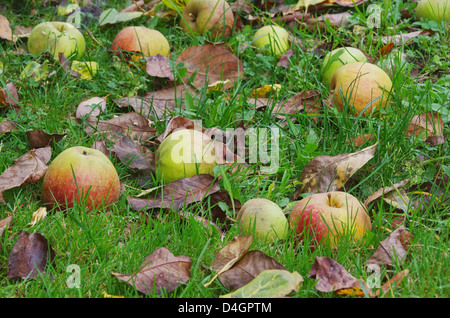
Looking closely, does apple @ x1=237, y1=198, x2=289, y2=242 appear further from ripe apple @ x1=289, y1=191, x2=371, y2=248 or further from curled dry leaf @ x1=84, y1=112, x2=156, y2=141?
curled dry leaf @ x1=84, y1=112, x2=156, y2=141

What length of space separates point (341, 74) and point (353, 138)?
0.50 metres

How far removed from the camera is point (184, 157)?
291 centimetres

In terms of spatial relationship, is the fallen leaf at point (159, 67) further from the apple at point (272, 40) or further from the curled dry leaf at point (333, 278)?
the curled dry leaf at point (333, 278)

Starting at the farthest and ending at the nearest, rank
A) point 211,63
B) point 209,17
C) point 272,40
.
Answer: point 209,17 → point 272,40 → point 211,63

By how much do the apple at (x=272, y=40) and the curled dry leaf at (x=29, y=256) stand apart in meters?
2.23

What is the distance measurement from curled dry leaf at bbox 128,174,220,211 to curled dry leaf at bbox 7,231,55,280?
1.69ft

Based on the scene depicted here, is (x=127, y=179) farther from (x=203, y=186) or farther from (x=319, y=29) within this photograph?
→ (x=319, y=29)

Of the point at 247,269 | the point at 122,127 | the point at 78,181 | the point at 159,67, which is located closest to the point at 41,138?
the point at 122,127

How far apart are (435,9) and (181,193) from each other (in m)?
2.68

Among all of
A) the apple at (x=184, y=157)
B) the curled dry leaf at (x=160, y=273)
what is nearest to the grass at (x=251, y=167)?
the curled dry leaf at (x=160, y=273)

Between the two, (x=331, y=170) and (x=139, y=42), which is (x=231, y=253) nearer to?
(x=331, y=170)

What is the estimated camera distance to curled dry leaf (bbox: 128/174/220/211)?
109 inches

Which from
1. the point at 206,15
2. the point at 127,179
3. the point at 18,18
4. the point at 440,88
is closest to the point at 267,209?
the point at 127,179

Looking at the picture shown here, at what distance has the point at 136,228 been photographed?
2.60 metres
